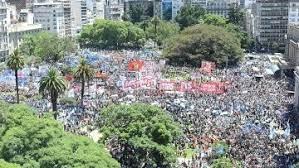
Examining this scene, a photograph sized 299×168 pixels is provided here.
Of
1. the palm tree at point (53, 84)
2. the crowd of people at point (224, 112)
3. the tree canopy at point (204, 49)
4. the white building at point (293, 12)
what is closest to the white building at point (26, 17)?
the tree canopy at point (204, 49)

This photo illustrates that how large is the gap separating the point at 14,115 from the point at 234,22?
114m

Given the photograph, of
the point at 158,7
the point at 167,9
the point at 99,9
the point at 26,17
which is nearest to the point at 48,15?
the point at 26,17

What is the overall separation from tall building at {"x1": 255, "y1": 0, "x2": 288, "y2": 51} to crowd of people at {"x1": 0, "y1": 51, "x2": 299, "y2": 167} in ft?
146

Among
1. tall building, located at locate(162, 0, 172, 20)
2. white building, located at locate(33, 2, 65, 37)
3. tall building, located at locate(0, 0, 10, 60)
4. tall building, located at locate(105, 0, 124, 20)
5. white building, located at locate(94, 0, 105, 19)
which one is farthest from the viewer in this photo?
tall building, located at locate(105, 0, 124, 20)

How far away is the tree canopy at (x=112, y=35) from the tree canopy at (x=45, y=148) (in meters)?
96.2

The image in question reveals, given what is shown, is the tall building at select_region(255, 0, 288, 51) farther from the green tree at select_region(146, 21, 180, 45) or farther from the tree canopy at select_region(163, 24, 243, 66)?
the tree canopy at select_region(163, 24, 243, 66)

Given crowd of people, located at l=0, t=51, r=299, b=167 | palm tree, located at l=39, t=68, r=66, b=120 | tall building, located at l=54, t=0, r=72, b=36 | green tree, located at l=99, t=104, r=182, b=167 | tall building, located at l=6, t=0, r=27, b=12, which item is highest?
tall building, located at l=6, t=0, r=27, b=12

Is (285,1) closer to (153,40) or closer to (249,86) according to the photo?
(153,40)

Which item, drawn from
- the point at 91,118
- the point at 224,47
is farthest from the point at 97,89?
the point at 224,47

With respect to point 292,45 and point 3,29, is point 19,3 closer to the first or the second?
point 3,29

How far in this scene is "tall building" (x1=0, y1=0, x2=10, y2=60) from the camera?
405 feet

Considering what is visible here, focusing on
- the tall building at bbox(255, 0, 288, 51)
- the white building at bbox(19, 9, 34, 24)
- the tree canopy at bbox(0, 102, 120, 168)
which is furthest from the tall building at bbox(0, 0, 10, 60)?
the tree canopy at bbox(0, 102, 120, 168)

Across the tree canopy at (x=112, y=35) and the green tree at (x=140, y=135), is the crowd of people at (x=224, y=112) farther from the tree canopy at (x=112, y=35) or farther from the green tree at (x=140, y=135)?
the tree canopy at (x=112, y=35)

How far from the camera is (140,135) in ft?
134
